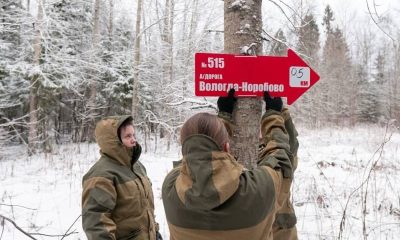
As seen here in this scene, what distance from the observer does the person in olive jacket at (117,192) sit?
265 cm

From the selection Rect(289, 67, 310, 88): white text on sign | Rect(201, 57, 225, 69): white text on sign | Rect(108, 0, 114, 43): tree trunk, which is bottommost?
Rect(289, 67, 310, 88): white text on sign

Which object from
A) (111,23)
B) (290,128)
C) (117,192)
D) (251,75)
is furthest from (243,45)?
(111,23)

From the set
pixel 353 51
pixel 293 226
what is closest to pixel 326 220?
pixel 293 226

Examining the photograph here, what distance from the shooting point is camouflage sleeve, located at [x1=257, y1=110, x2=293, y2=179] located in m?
1.90

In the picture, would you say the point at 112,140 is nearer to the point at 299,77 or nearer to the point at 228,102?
the point at 228,102

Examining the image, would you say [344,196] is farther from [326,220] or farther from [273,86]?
[273,86]

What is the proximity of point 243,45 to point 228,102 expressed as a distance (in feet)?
1.34

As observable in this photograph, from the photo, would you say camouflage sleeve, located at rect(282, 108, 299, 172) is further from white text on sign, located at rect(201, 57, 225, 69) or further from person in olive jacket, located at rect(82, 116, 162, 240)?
person in olive jacket, located at rect(82, 116, 162, 240)

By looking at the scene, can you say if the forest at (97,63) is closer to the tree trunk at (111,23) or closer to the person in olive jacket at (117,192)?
the tree trunk at (111,23)

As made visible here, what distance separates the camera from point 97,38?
57.2ft

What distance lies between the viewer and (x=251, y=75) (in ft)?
7.64

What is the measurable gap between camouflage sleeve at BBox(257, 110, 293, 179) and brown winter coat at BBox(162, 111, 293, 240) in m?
0.08

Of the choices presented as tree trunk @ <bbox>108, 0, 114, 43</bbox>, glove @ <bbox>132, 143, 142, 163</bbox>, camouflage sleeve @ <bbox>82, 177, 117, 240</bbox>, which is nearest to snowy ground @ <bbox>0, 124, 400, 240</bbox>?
camouflage sleeve @ <bbox>82, 177, 117, 240</bbox>

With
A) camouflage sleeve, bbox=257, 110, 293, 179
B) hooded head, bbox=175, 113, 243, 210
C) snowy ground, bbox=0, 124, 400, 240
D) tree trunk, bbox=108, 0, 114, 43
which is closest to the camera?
hooded head, bbox=175, 113, 243, 210
